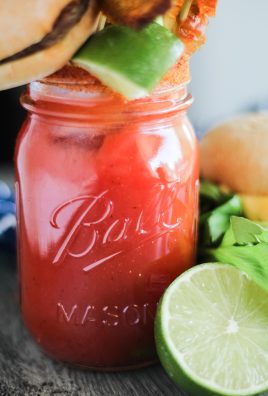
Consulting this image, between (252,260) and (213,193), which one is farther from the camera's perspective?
(213,193)

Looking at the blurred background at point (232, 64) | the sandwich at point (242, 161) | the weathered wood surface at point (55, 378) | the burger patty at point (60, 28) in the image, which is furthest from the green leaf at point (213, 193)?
the blurred background at point (232, 64)

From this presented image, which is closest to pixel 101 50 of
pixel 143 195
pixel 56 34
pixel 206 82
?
pixel 56 34

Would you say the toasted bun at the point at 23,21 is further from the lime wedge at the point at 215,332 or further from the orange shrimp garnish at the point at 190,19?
the lime wedge at the point at 215,332

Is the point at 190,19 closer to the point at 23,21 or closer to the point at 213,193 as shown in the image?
the point at 23,21

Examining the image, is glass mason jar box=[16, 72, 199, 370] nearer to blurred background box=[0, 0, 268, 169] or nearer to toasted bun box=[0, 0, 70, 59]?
toasted bun box=[0, 0, 70, 59]

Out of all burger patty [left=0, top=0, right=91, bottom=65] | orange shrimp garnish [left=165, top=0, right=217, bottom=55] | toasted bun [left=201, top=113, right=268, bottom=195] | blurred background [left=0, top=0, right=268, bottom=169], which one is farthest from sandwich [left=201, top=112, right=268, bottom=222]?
blurred background [left=0, top=0, right=268, bottom=169]

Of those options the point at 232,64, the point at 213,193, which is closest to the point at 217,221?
the point at 213,193

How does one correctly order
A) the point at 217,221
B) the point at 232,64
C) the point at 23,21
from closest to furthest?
the point at 23,21, the point at 217,221, the point at 232,64
